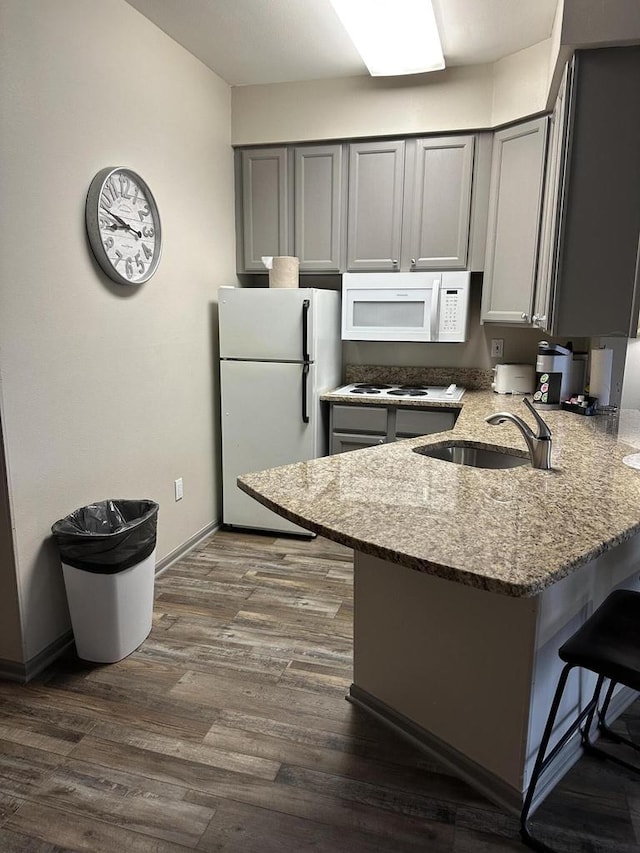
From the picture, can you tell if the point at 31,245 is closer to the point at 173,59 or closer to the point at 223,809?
the point at 173,59

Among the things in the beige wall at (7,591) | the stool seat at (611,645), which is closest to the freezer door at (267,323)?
the beige wall at (7,591)

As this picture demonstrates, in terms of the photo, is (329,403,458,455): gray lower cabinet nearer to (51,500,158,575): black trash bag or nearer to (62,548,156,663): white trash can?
(51,500,158,575): black trash bag

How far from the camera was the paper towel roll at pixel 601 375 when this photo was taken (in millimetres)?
2700

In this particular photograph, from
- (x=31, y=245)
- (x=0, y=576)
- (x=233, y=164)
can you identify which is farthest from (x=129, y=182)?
(x=0, y=576)

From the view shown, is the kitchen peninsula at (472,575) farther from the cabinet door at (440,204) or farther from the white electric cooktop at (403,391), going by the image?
the cabinet door at (440,204)

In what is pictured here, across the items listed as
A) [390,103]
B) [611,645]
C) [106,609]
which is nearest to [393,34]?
[390,103]

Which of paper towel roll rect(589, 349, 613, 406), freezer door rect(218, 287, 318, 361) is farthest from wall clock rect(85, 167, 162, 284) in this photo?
paper towel roll rect(589, 349, 613, 406)

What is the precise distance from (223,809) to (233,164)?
343cm

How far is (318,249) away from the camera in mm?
3615

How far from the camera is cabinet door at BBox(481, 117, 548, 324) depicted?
2.99 m

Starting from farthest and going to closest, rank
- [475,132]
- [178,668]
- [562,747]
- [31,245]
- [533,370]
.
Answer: [533,370]
[475,132]
[178,668]
[31,245]
[562,747]

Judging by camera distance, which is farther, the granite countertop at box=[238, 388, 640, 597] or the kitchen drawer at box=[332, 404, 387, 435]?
the kitchen drawer at box=[332, 404, 387, 435]

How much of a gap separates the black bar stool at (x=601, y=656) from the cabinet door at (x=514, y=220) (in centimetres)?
188

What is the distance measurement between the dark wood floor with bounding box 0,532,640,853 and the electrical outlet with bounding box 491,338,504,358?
206 cm
